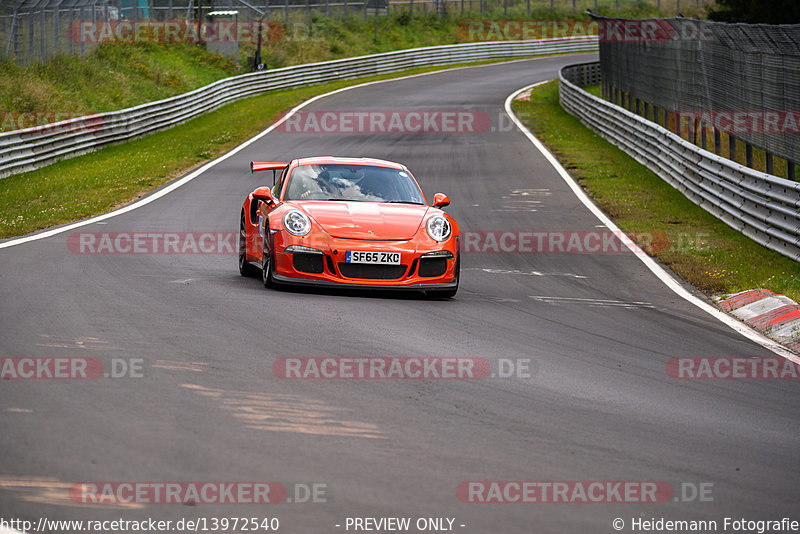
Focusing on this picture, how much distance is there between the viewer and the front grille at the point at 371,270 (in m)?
9.88

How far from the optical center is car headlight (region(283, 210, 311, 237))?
10.0m

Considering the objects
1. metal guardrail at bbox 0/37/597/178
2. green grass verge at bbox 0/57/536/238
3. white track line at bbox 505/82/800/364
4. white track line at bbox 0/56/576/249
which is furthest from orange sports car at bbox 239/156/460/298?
metal guardrail at bbox 0/37/597/178

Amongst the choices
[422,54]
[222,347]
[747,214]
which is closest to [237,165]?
[747,214]

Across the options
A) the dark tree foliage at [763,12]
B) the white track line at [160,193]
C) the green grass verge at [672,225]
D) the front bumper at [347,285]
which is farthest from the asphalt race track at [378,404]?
the dark tree foliage at [763,12]

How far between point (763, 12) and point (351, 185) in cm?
3524

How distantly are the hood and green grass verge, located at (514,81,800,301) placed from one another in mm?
3487

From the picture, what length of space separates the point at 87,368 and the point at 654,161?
672 inches

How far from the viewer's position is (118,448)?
5.05 m

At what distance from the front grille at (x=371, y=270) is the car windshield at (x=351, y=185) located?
1.35m

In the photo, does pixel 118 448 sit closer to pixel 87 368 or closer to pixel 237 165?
pixel 87 368

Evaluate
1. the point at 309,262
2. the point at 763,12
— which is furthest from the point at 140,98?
the point at 309,262

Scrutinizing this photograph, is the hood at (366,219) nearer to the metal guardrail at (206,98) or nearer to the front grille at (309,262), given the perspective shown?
the front grille at (309,262)

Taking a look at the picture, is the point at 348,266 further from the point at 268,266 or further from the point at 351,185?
the point at 351,185

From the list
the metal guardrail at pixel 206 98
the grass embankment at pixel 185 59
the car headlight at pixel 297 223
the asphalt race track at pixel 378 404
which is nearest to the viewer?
the asphalt race track at pixel 378 404
